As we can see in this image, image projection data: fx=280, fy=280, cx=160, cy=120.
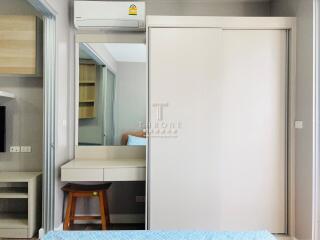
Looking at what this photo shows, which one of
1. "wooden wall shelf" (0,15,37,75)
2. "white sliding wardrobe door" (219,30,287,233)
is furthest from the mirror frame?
"white sliding wardrobe door" (219,30,287,233)

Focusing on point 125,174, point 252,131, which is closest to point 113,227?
point 125,174

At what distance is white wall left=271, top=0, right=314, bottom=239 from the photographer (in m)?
2.73

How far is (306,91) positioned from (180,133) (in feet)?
4.36

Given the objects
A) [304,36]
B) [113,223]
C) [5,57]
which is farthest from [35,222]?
[304,36]

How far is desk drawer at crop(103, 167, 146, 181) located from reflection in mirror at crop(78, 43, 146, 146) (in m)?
0.61

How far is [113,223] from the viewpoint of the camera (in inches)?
141

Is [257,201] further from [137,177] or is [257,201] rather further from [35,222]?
[35,222]

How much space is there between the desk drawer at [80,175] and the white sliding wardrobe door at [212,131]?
58cm

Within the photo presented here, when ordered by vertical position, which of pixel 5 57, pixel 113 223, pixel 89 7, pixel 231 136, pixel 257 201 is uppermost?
pixel 89 7

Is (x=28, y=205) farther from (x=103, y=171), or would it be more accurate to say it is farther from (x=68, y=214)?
(x=103, y=171)

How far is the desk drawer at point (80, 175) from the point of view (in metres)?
2.96

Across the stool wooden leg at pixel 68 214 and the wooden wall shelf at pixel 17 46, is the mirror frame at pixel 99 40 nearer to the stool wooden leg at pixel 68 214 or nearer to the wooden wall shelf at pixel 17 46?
the wooden wall shelf at pixel 17 46

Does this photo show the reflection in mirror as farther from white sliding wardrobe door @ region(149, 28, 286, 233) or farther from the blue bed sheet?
the blue bed sheet

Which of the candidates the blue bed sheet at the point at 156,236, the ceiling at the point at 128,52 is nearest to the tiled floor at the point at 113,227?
the blue bed sheet at the point at 156,236
